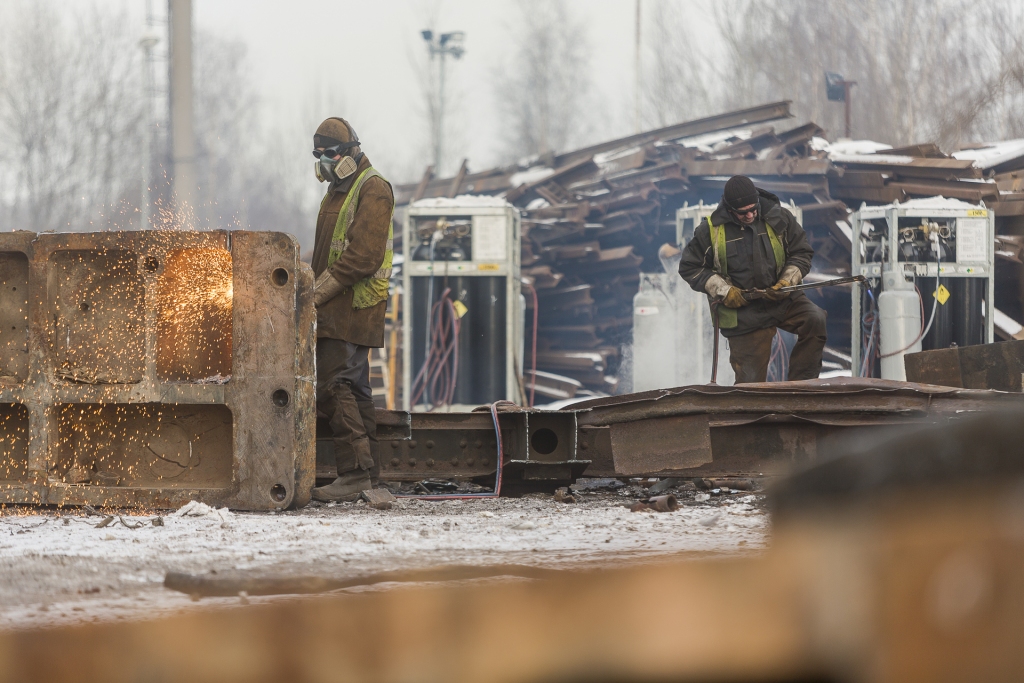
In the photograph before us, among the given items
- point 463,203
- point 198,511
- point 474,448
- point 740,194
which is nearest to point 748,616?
point 198,511

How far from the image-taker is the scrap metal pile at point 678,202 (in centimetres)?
1330

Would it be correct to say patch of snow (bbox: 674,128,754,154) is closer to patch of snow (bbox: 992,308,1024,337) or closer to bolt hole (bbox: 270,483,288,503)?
patch of snow (bbox: 992,308,1024,337)

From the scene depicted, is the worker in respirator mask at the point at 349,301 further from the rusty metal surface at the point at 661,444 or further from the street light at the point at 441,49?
the street light at the point at 441,49

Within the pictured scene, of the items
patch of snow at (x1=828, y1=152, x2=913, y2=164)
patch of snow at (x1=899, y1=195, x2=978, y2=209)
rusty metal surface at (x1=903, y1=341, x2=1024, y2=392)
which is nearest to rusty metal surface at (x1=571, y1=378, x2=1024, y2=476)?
rusty metal surface at (x1=903, y1=341, x2=1024, y2=392)

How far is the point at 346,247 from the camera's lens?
5.27 metres

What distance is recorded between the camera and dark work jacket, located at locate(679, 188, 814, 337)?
6789mm

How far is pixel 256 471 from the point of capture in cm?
452

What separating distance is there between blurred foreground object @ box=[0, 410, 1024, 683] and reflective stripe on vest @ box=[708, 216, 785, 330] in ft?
18.8

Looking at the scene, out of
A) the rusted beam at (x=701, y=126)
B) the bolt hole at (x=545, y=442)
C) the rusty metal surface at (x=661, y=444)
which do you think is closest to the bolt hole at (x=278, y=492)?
the bolt hole at (x=545, y=442)

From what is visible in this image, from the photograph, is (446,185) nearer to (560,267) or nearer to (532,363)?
(560,267)

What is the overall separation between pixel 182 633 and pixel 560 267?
13.5 metres

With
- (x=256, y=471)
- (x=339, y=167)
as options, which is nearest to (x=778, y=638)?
(x=256, y=471)

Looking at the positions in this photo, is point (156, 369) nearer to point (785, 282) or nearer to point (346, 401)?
point (346, 401)

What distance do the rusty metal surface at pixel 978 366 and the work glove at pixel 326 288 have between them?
148 inches
